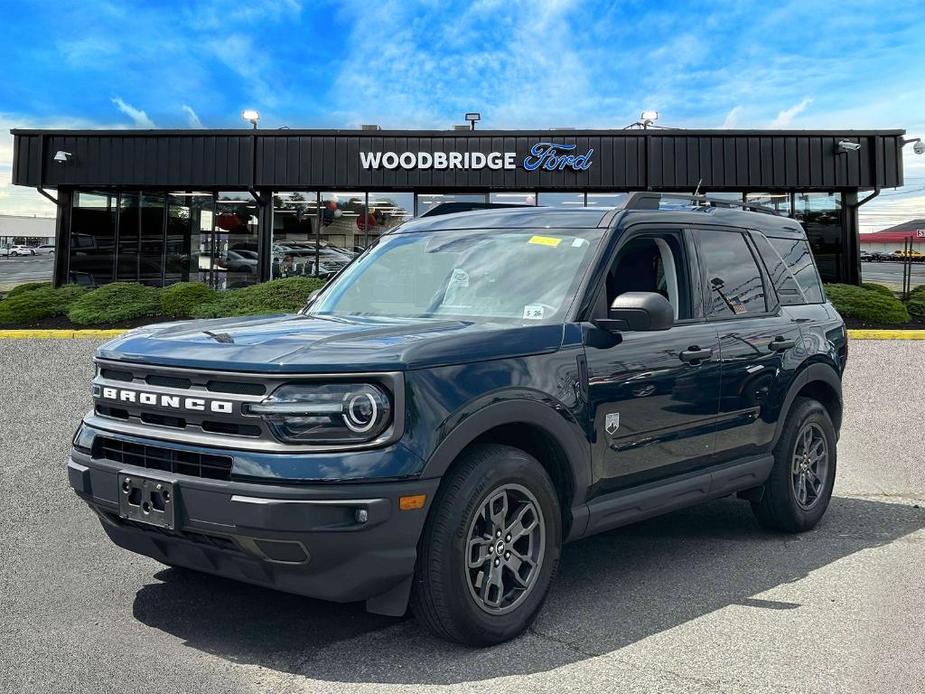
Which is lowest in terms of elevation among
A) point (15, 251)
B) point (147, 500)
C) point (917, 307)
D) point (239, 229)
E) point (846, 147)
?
point (147, 500)

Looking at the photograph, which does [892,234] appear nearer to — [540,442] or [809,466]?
[809,466]

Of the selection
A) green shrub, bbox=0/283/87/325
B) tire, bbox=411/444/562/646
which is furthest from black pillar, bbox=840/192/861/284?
tire, bbox=411/444/562/646

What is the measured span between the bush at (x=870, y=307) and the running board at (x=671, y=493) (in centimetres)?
1014

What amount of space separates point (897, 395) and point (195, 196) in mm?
19472

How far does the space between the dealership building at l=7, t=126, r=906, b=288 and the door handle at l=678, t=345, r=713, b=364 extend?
18375 millimetres

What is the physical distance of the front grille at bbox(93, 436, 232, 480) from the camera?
3.53 meters

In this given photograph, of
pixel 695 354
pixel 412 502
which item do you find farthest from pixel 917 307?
pixel 412 502

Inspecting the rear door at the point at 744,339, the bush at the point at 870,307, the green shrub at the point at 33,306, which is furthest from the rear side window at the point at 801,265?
the green shrub at the point at 33,306

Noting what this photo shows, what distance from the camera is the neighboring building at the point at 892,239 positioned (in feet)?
71.3

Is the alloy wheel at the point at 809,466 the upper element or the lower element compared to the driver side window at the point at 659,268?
lower

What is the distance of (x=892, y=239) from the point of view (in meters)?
23.5

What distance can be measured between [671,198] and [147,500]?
3.42 meters

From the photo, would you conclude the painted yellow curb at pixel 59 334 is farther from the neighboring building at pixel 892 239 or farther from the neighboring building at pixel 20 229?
the neighboring building at pixel 20 229

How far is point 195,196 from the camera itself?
24.4 metres
